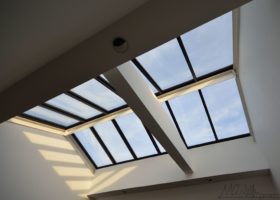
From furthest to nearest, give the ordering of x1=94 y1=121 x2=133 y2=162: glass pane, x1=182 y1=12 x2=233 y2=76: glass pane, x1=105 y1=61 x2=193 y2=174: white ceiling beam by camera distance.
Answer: x1=94 y1=121 x2=133 y2=162: glass pane < x1=182 y1=12 x2=233 y2=76: glass pane < x1=105 y1=61 x2=193 y2=174: white ceiling beam

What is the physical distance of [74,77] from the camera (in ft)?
7.92

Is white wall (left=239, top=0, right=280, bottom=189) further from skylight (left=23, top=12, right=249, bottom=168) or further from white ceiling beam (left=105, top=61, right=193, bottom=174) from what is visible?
white ceiling beam (left=105, top=61, right=193, bottom=174)

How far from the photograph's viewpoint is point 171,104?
4883mm

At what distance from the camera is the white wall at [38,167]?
13.5 ft

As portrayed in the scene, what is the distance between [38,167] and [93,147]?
5.23 ft

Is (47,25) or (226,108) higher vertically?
(226,108)

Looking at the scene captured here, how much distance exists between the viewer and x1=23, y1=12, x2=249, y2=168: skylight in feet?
12.2

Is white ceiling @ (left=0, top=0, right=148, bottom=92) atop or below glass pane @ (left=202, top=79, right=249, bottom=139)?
below

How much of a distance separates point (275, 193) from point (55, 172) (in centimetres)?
455

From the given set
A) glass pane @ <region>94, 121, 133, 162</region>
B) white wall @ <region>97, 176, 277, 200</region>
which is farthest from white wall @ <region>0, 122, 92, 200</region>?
white wall @ <region>97, 176, 277, 200</region>

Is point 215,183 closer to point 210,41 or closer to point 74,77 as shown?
point 210,41
